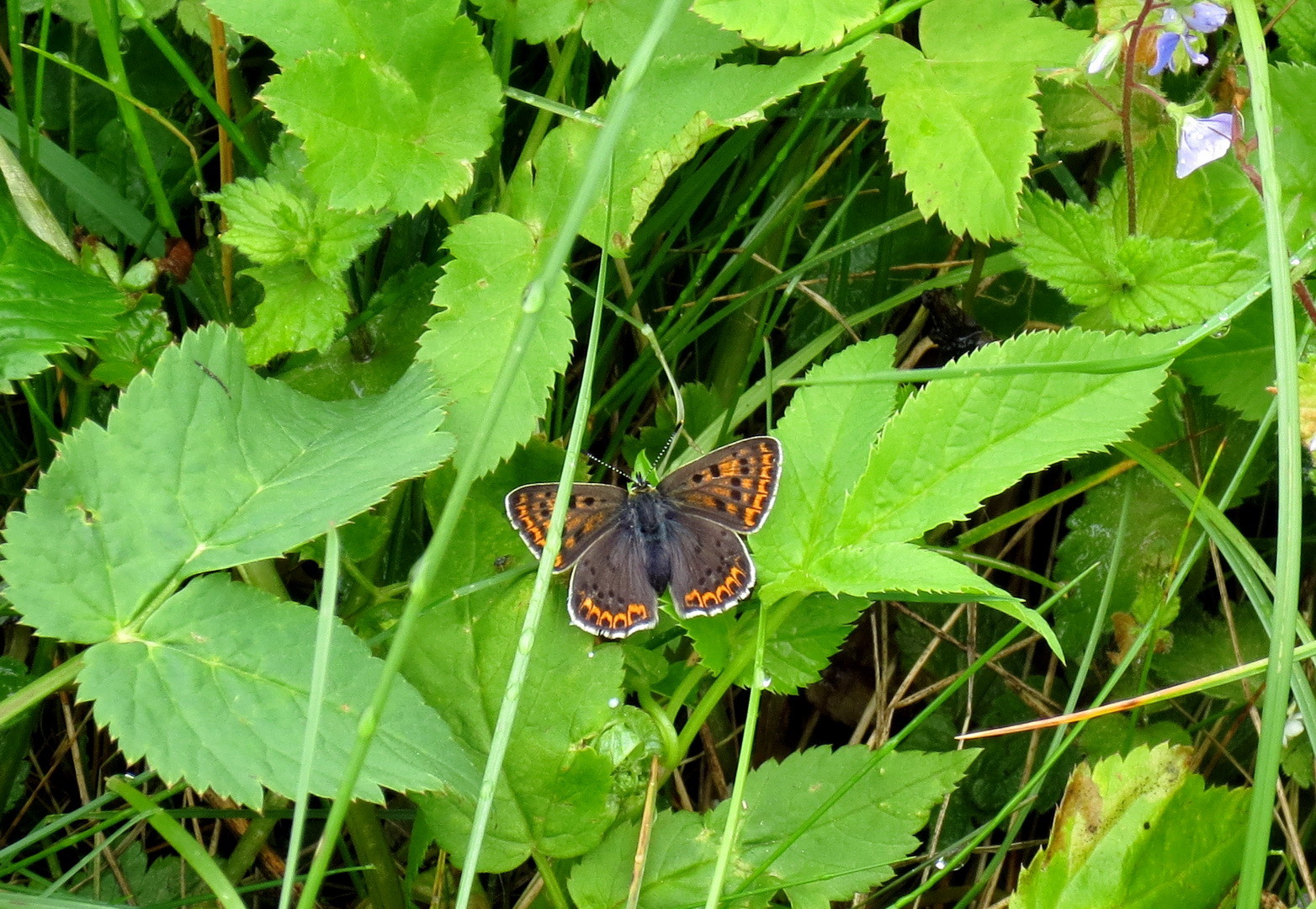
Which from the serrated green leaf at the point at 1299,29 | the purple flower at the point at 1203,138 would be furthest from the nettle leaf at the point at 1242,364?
the serrated green leaf at the point at 1299,29

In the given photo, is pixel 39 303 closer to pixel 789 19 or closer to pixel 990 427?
pixel 789 19

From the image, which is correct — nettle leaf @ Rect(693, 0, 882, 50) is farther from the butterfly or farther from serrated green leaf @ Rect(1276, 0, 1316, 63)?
serrated green leaf @ Rect(1276, 0, 1316, 63)

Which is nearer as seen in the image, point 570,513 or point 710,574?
point 710,574

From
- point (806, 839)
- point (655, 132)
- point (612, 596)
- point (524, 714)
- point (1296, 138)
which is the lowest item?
point (806, 839)

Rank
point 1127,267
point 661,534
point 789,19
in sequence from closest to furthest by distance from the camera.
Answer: point 789,19
point 1127,267
point 661,534

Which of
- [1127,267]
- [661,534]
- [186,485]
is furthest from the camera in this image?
[661,534]

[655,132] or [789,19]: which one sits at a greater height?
[789,19]

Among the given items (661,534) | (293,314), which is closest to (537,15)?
(293,314)

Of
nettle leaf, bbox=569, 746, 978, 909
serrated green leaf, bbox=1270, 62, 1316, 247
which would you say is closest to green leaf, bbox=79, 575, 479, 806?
nettle leaf, bbox=569, 746, 978, 909

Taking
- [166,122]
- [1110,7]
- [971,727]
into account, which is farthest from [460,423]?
[971,727]

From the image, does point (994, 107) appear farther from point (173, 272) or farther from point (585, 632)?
point (173, 272)
